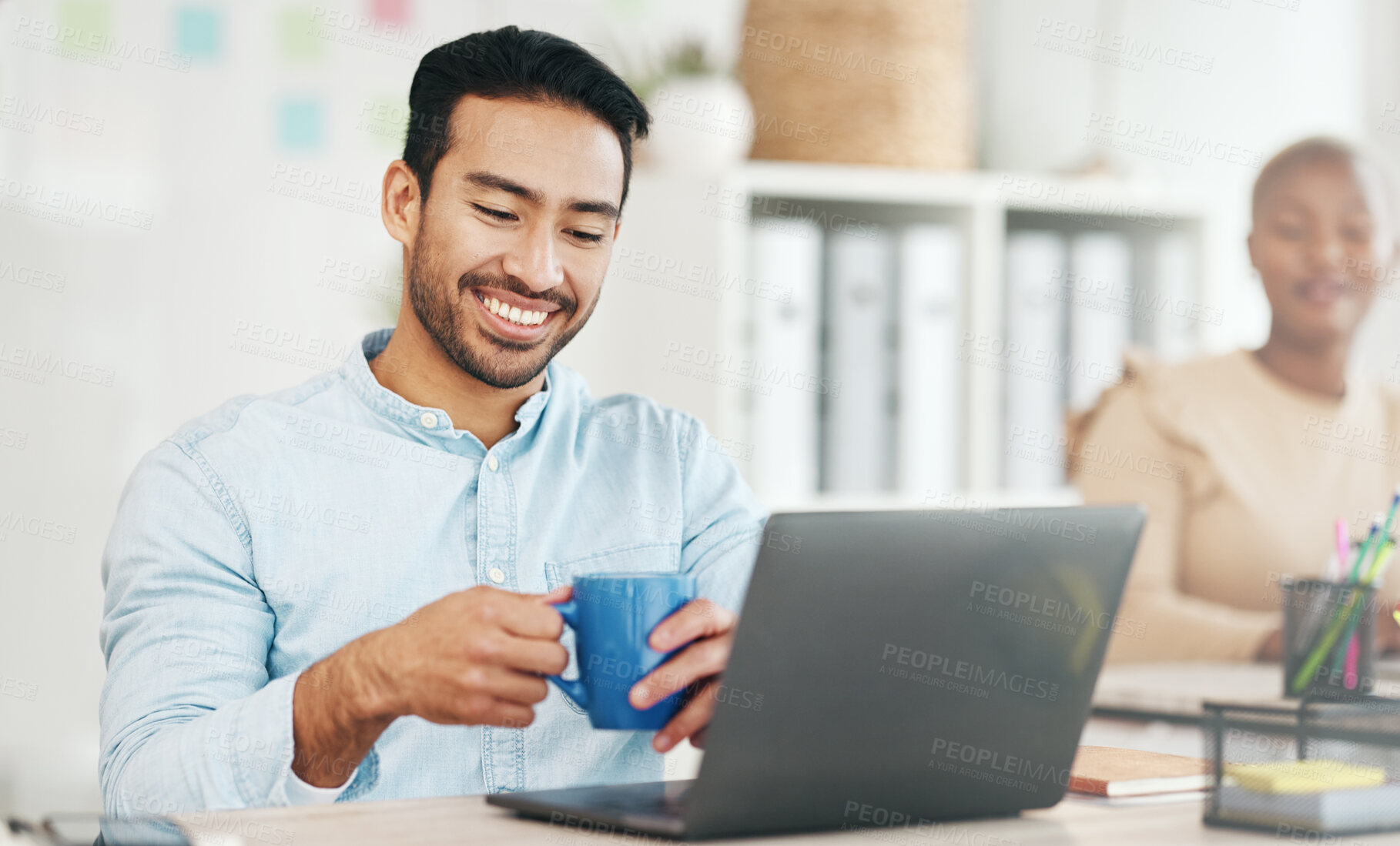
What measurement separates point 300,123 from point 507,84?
4.40ft

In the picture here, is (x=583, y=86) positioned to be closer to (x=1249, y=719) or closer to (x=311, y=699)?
(x=311, y=699)

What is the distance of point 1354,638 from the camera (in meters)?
1.29

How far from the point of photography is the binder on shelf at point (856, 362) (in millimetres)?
2451

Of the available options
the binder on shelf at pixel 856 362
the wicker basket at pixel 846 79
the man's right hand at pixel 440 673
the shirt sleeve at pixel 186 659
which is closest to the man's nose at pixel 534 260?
the shirt sleeve at pixel 186 659

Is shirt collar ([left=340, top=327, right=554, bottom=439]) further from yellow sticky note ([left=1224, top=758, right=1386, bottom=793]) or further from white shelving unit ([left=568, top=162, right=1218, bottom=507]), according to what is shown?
white shelving unit ([left=568, top=162, right=1218, bottom=507])

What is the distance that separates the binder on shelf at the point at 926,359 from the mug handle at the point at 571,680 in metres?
1.74

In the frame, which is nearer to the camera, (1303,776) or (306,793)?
(1303,776)

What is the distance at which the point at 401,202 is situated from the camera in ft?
4.62

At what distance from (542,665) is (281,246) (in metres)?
1.92

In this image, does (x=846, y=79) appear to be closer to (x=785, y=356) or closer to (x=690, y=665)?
(x=785, y=356)

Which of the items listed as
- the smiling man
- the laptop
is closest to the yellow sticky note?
the laptop

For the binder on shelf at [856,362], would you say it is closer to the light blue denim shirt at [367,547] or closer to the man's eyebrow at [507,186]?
the light blue denim shirt at [367,547]

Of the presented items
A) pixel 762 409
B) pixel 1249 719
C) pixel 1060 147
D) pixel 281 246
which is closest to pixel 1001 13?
pixel 1060 147

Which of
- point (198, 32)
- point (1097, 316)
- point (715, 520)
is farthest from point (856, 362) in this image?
point (198, 32)
